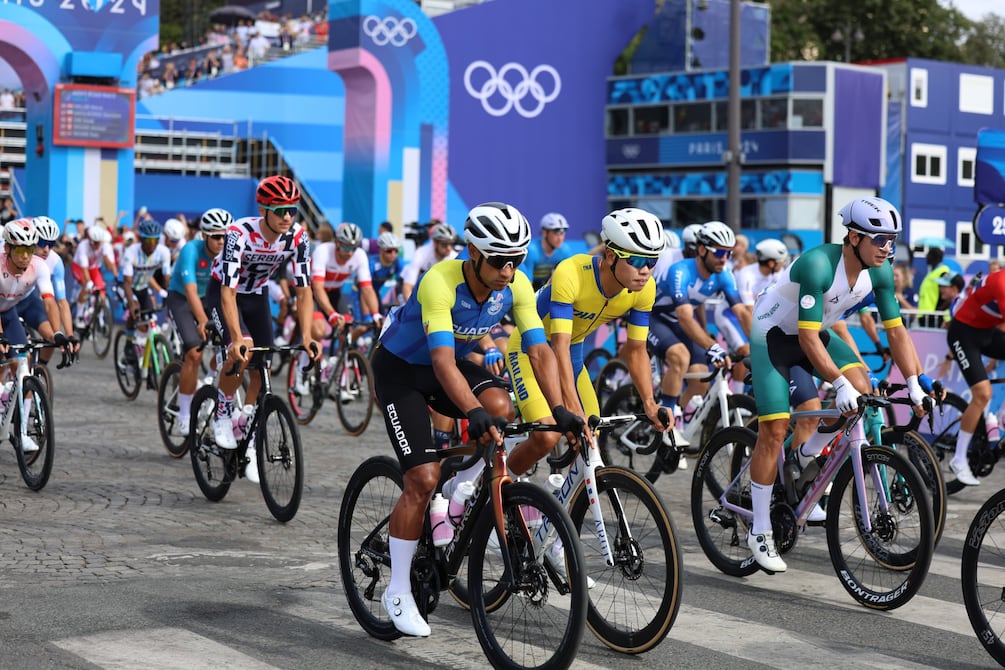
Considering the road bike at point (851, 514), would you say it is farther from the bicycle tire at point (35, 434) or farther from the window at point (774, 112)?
the window at point (774, 112)

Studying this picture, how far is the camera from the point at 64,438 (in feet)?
45.1

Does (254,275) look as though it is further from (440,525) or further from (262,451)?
(440,525)

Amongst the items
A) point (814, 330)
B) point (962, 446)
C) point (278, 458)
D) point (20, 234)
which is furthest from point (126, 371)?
point (814, 330)

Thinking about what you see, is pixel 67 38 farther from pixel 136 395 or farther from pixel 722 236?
pixel 722 236

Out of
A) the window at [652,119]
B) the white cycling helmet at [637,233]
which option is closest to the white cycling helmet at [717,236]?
the white cycling helmet at [637,233]

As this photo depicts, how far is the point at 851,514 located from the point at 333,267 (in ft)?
30.5

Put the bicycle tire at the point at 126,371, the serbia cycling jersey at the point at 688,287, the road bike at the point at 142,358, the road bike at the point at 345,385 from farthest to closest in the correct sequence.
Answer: the bicycle tire at the point at 126,371 < the road bike at the point at 142,358 < the road bike at the point at 345,385 < the serbia cycling jersey at the point at 688,287

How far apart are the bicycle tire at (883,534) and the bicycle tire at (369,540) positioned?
243cm

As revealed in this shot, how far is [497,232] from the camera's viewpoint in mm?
6262

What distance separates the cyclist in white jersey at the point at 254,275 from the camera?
10.2m

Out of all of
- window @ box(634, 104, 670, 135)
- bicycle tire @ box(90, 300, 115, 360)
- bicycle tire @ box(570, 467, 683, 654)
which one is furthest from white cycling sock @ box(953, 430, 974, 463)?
window @ box(634, 104, 670, 135)

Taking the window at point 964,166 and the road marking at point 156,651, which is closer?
the road marking at point 156,651

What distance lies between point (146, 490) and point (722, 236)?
4864 mm

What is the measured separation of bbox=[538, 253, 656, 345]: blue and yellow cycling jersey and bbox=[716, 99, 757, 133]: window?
43.4 meters
